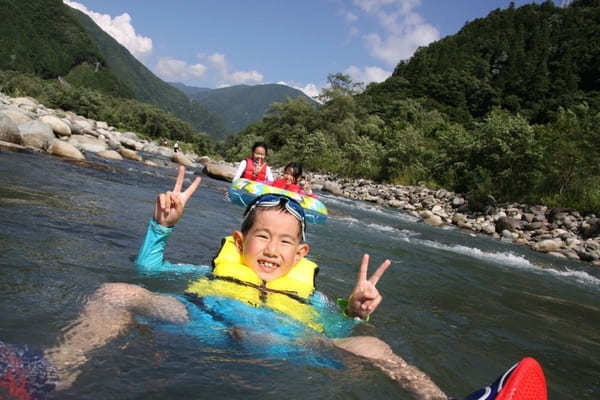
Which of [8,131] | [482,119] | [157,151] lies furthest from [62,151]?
[482,119]

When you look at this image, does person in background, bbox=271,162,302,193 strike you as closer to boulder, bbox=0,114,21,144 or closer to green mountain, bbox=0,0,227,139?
boulder, bbox=0,114,21,144

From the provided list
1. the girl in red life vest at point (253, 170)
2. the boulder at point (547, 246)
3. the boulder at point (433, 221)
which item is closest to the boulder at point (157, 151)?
the boulder at point (433, 221)

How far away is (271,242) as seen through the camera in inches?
101

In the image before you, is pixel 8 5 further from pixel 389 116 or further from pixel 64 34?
pixel 389 116

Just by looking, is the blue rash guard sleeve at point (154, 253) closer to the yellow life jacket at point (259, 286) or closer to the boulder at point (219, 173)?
the yellow life jacket at point (259, 286)

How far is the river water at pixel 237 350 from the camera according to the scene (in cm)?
158

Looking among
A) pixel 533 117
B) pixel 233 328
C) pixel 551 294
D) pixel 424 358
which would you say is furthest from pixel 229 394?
pixel 533 117

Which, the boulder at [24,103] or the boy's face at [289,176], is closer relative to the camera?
the boy's face at [289,176]

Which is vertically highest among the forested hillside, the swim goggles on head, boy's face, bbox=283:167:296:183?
the forested hillside

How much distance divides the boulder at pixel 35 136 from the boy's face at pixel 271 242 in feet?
32.6

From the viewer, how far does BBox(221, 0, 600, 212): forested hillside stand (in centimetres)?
1474

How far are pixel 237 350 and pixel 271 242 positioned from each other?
870mm

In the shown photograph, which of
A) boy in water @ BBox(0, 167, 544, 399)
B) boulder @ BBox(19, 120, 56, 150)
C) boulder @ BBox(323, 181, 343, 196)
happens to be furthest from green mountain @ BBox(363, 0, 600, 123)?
boy in water @ BBox(0, 167, 544, 399)

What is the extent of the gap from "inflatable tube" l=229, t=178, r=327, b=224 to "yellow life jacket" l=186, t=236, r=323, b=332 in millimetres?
4678
